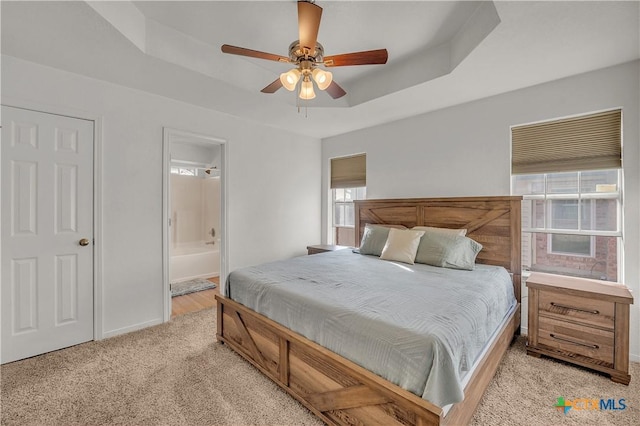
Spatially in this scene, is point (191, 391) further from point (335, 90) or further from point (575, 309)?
point (575, 309)

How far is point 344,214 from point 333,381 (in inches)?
134

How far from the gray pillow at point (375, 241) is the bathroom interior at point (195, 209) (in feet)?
10.1

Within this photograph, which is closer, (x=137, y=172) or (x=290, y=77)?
(x=290, y=77)

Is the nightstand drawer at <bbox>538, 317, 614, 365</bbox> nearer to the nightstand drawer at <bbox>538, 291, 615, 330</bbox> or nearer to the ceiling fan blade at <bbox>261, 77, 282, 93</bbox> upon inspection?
the nightstand drawer at <bbox>538, 291, 615, 330</bbox>

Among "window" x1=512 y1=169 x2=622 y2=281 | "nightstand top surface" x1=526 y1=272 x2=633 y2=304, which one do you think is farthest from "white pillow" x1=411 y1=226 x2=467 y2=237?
"nightstand top surface" x1=526 y1=272 x2=633 y2=304

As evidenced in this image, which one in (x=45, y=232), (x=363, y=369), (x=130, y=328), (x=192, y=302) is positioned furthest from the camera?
(x=192, y=302)

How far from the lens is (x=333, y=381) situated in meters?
1.54

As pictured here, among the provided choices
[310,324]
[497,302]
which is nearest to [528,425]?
[497,302]

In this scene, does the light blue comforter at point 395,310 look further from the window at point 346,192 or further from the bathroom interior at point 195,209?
the bathroom interior at point 195,209

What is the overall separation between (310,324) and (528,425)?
1.40 m

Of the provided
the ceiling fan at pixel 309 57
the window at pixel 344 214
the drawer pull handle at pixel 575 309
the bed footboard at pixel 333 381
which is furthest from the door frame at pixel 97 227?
the drawer pull handle at pixel 575 309

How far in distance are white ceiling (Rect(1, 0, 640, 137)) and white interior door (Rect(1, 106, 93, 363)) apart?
632 millimetres

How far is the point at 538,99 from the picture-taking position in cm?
269

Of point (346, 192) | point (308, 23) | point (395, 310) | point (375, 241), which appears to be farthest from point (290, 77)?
point (346, 192)
